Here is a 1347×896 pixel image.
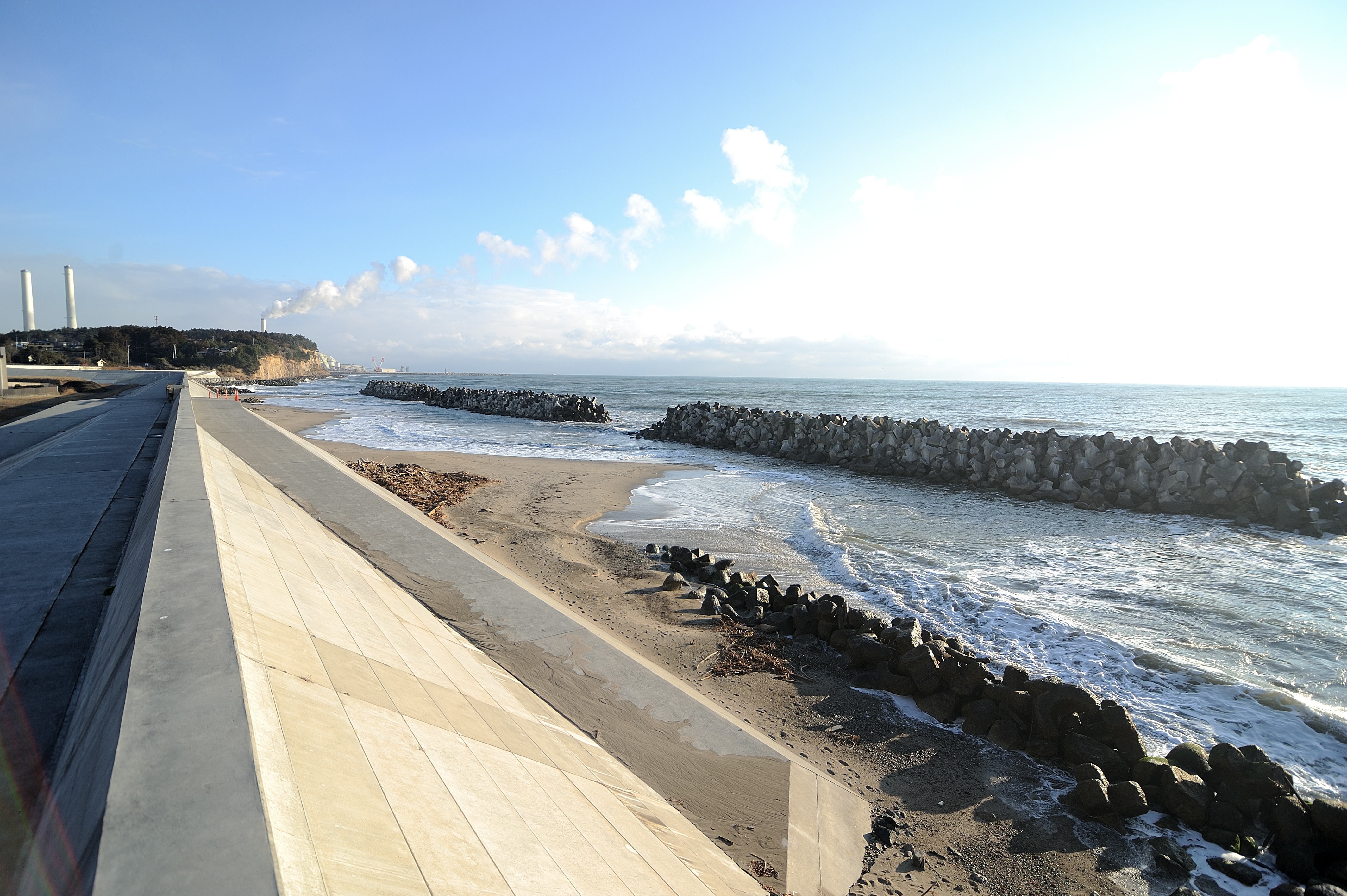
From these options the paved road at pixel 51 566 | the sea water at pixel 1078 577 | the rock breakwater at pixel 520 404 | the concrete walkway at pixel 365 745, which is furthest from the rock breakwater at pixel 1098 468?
the rock breakwater at pixel 520 404

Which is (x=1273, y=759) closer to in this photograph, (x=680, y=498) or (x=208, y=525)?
(x=208, y=525)

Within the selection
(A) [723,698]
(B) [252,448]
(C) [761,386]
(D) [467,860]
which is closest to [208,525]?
(D) [467,860]

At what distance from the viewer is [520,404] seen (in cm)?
4194

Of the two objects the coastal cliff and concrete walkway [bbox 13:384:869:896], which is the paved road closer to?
concrete walkway [bbox 13:384:869:896]

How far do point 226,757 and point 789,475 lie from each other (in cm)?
1730

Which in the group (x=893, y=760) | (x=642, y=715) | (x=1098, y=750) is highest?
(x=642, y=715)

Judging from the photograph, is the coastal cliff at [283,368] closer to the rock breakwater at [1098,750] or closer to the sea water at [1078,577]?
the sea water at [1078,577]

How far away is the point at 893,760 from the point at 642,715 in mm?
1972

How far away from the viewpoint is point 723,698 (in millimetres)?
5270

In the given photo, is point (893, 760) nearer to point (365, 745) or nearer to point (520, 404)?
point (365, 745)

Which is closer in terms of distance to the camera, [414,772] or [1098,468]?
[414,772]

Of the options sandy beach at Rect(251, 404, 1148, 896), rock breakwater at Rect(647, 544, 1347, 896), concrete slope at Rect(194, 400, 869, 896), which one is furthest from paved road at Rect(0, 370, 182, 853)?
rock breakwater at Rect(647, 544, 1347, 896)

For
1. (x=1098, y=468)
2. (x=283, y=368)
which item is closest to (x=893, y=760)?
(x=1098, y=468)

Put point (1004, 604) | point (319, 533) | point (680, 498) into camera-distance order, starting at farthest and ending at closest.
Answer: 1. point (680, 498)
2. point (1004, 604)
3. point (319, 533)
